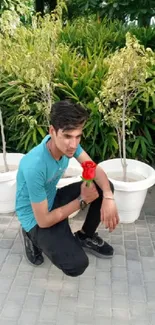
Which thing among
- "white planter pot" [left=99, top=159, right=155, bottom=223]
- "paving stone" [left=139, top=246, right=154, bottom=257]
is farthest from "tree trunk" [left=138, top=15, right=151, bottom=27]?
"paving stone" [left=139, top=246, right=154, bottom=257]

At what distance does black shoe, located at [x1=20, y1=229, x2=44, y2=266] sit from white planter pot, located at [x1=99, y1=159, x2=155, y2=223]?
854 mm

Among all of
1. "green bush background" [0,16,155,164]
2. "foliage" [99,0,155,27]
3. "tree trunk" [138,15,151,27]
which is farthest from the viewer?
"tree trunk" [138,15,151,27]

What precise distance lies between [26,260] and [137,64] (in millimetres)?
1738

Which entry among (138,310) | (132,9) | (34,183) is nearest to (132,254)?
(138,310)

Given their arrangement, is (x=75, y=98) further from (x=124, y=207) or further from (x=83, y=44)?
(x=83, y=44)

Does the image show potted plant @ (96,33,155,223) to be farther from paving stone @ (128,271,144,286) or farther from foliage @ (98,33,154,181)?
paving stone @ (128,271,144,286)

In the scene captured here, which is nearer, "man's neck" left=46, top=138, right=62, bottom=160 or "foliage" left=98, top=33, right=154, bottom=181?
"man's neck" left=46, top=138, right=62, bottom=160

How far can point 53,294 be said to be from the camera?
2.48m

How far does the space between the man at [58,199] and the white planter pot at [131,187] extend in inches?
18.0

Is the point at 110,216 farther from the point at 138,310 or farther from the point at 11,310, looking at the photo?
the point at 11,310

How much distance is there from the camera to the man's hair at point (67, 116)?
2115 mm

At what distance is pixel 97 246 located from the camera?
288 centimetres

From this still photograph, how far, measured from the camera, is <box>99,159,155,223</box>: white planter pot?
312cm

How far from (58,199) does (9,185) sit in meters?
0.78
